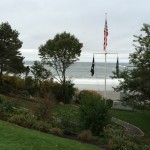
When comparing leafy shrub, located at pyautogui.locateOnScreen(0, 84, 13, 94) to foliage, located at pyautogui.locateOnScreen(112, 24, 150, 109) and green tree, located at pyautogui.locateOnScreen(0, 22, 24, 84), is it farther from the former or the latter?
foliage, located at pyautogui.locateOnScreen(112, 24, 150, 109)

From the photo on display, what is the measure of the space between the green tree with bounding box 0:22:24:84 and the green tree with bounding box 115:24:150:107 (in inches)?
785

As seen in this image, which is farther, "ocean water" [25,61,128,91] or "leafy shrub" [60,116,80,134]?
"ocean water" [25,61,128,91]

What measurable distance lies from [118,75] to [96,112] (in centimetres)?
629

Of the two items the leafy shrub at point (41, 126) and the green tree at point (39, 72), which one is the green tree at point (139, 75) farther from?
the green tree at point (39, 72)

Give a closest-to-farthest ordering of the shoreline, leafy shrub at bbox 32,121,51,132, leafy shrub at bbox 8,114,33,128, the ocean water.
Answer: leafy shrub at bbox 32,121,51,132, leafy shrub at bbox 8,114,33,128, the shoreline, the ocean water

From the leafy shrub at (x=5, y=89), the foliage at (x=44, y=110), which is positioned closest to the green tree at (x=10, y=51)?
the leafy shrub at (x=5, y=89)

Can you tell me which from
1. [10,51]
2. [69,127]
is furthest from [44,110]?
[10,51]

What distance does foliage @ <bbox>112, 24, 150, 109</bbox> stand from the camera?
23.1 m

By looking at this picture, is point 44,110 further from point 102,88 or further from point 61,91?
point 102,88

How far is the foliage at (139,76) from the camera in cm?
2308

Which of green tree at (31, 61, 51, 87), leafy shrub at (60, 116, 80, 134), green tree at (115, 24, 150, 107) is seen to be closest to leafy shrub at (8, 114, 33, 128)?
leafy shrub at (60, 116, 80, 134)

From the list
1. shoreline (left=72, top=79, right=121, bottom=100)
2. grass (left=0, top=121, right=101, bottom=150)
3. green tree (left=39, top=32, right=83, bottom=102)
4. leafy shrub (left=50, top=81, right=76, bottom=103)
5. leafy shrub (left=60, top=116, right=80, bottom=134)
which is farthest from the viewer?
shoreline (left=72, top=79, right=121, bottom=100)

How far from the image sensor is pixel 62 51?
46.1 meters

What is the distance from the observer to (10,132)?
14.3 metres
